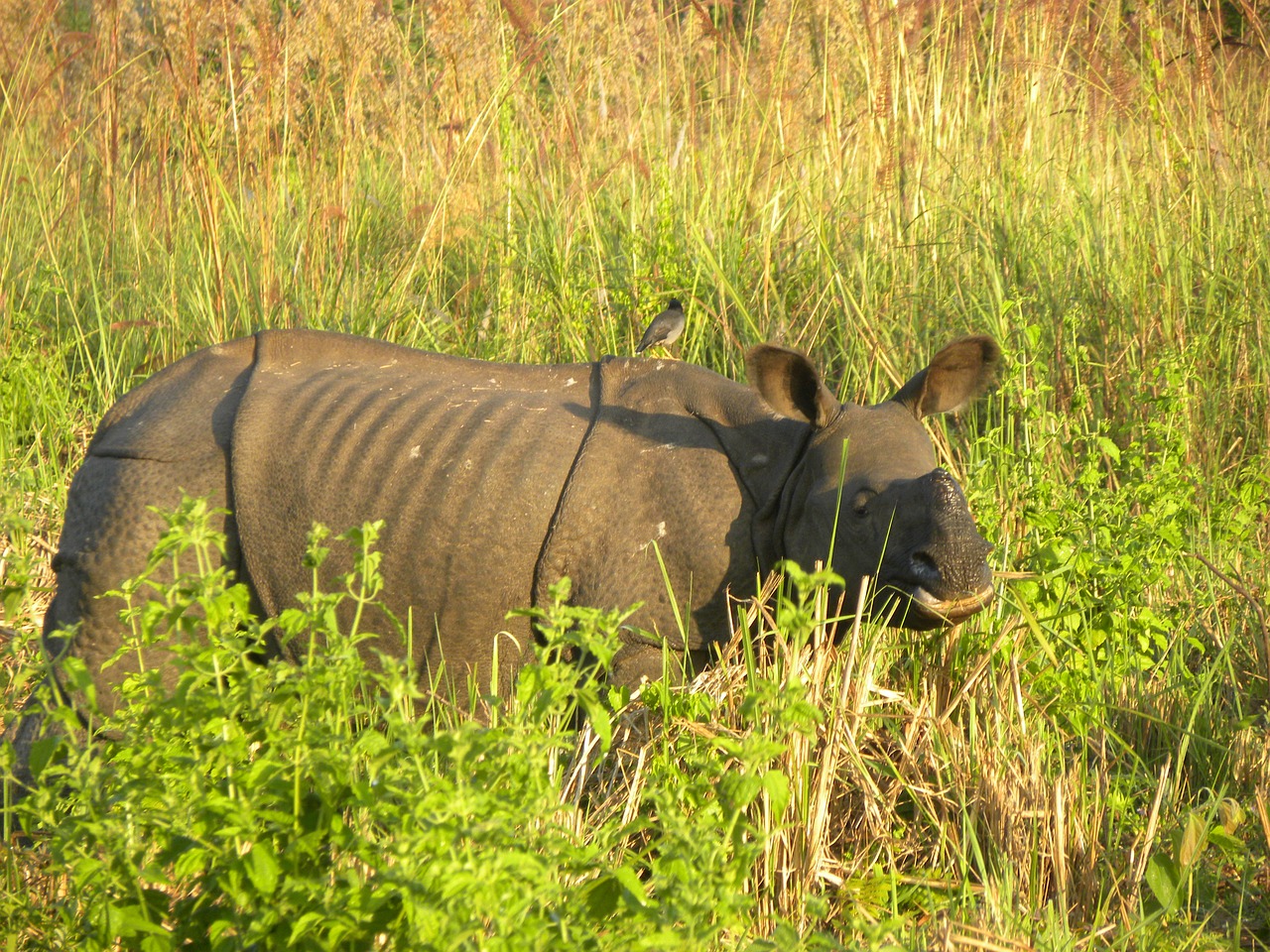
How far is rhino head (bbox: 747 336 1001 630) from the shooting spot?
11.4 feet

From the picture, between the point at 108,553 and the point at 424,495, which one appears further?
the point at 424,495

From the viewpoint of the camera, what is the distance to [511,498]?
3.82 metres

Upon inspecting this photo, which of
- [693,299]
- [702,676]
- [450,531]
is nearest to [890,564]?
[702,676]

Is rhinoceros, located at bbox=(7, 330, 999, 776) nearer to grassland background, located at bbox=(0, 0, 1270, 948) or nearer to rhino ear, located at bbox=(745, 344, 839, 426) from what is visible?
rhino ear, located at bbox=(745, 344, 839, 426)

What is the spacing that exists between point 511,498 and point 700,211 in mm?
2816

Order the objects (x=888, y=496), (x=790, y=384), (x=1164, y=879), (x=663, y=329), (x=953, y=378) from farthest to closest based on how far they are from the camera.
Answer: (x=663, y=329)
(x=953, y=378)
(x=790, y=384)
(x=888, y=496)
(x=1164, y=879)

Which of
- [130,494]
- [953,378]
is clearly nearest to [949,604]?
[953,378]

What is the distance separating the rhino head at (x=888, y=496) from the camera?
3486 millimetres

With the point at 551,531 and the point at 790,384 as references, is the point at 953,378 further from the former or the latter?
the point at 551,531

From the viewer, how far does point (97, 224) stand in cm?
710

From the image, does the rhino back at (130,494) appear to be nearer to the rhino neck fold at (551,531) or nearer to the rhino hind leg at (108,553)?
the rhino hind leg at (108,553)

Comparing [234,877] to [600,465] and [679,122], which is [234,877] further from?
[679,122]

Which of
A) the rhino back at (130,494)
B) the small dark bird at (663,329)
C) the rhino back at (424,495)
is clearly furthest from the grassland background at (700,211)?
the rhino back at (424,495)

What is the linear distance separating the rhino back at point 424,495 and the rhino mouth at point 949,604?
3.14 ft
